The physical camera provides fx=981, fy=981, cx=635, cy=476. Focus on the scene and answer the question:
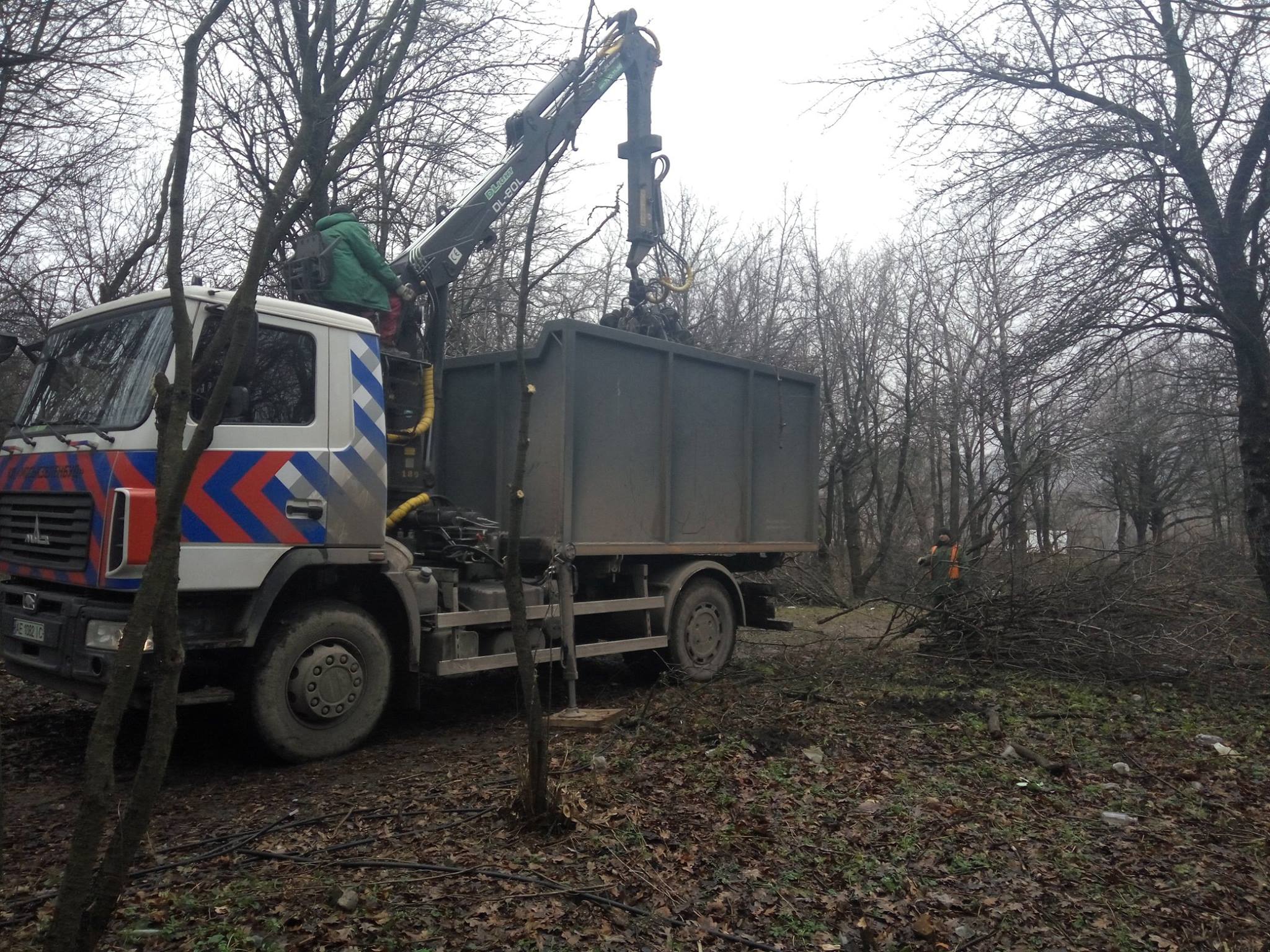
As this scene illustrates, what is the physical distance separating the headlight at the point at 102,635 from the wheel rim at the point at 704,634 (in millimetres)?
4570

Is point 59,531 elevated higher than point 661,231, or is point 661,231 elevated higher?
point 661,231

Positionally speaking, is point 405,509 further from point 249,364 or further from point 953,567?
point 953,567

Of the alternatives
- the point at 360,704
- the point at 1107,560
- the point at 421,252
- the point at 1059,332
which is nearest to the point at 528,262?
the point at 360,704

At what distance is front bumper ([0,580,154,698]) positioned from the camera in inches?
196

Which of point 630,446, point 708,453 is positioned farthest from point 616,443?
point 708,453

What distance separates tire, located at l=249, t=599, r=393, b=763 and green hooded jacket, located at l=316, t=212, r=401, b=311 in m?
2.10

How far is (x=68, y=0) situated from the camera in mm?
7648

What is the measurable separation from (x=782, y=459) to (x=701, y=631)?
1.87 metres

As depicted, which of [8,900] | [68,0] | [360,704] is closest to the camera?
[8,900]

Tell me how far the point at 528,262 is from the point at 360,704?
324 cm

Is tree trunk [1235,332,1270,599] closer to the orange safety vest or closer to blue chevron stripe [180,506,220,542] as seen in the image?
the orange safety vest

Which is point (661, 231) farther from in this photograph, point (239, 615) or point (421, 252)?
point (239, 615)

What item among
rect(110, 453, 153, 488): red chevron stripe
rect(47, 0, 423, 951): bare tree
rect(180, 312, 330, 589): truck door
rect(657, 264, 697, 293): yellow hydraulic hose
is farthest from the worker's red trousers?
rect(47, 0, 423, 951): bare tree

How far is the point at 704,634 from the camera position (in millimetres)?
8555
